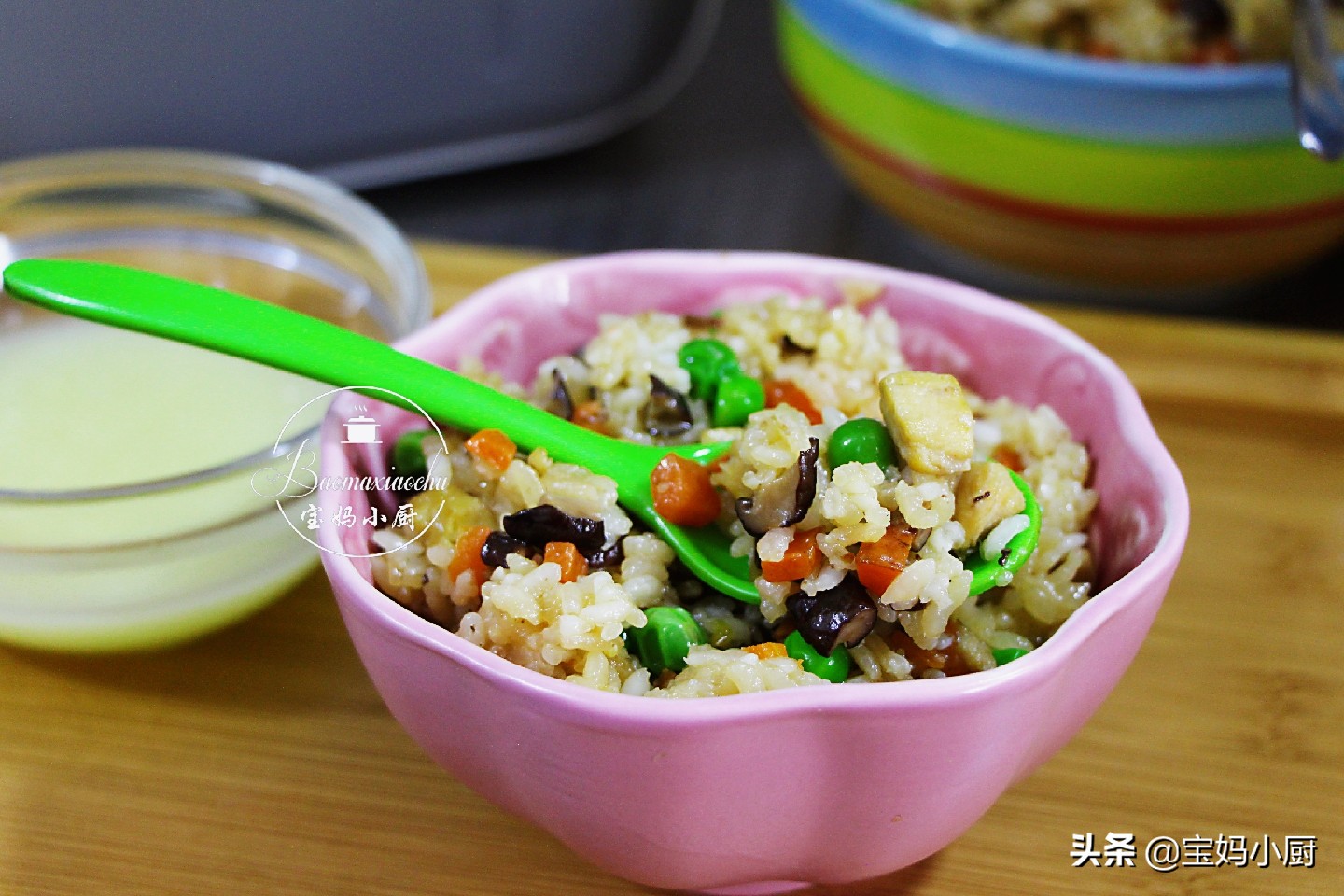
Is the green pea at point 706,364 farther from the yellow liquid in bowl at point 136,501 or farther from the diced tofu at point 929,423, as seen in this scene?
the yellow liquid in bowl at point 136,501

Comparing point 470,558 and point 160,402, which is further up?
point 470,558

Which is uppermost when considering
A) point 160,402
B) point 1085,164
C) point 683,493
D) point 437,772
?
point 683,493

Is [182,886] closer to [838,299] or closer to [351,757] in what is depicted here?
[351,757]

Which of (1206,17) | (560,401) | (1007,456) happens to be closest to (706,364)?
(560,401)

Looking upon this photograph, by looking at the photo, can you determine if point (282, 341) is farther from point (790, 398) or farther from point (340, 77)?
point (340, 77)

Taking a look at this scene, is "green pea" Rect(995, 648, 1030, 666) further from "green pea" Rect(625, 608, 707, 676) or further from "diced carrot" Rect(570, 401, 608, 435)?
"diced carrot" Rect(570, 401, 608, 435)

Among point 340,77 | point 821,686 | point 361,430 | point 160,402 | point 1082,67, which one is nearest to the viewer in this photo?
point 821,686

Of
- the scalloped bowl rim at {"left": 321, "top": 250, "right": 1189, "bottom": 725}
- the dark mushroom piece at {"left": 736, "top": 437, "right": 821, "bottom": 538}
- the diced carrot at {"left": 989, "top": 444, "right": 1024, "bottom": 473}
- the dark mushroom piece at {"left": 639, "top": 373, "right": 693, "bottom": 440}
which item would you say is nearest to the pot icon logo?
the scalloped bowl rim at {"left": 321, "top": 250, "right": 1189, "bottom": 725}
